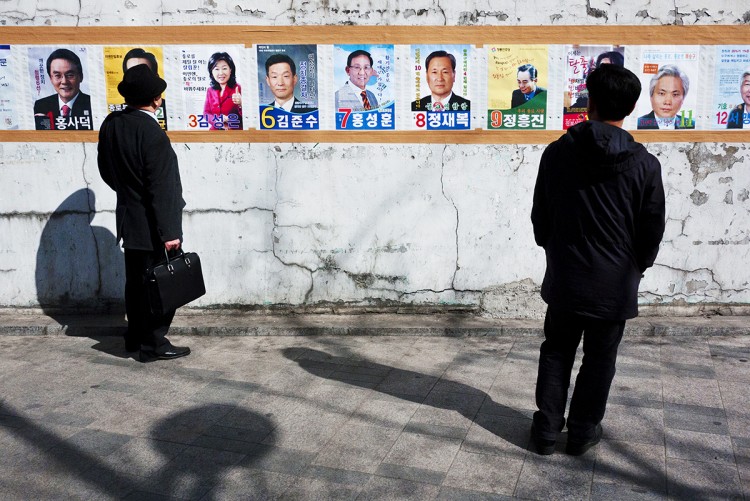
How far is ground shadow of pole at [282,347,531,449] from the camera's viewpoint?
4297mm

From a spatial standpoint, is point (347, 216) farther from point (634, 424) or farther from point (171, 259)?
point (634, 424)

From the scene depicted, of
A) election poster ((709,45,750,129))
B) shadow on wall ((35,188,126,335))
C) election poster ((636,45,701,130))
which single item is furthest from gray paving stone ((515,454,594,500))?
shadow on wall ((35,188,126,335))

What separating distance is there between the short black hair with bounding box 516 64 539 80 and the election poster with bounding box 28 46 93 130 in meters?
3.50

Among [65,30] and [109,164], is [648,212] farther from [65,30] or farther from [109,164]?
[65,30]

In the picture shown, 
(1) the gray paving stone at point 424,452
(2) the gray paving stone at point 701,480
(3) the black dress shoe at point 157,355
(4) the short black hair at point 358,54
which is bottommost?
(2) the gray paving stone at point 701,480

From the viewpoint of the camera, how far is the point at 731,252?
20.0 ft

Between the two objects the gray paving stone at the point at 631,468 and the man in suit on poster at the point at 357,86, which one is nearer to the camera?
the gray paving stone at the point at 631,468

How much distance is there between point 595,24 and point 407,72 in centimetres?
151

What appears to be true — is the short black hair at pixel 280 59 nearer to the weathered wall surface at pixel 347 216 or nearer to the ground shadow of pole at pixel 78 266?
the weathered wall surface at pixel 347 216

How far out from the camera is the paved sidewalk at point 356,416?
366 cm

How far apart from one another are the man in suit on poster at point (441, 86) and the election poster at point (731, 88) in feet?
6.49

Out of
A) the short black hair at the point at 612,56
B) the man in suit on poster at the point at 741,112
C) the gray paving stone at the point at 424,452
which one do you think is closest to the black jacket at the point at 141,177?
the gray paving stone at the point at 424,452

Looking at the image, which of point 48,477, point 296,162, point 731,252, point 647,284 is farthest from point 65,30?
point 731,252

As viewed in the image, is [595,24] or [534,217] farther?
[595,24]
